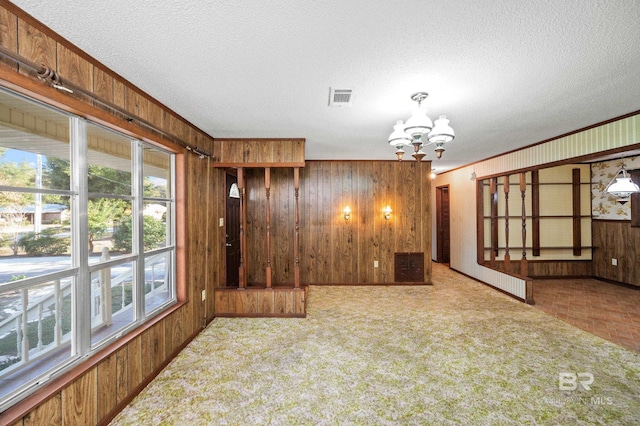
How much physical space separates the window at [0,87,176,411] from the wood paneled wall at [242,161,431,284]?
3292mm

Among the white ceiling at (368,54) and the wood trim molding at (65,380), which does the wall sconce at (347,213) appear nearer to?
the white ceiling at (368,54)

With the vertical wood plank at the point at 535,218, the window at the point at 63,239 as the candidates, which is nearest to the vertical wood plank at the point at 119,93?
the window at the point at 63,239

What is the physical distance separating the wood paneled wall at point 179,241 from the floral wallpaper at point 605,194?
772 cm

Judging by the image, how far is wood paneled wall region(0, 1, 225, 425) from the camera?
143cm

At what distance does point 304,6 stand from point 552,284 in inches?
269

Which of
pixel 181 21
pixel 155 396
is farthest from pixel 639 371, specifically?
pixel 181 21

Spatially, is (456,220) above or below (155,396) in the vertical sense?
above

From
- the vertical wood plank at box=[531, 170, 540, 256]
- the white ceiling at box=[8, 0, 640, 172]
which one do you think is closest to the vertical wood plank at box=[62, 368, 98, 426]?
the white ceiling at box=[8, 0, 640, 172]

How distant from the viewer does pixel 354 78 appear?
2.08 meters

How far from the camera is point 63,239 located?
1.76 m

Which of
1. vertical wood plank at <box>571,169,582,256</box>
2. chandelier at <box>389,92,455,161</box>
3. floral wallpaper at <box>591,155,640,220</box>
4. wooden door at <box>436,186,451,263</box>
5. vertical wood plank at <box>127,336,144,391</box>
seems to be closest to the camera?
vertical wood plank at <box>127,336,144,391</box>

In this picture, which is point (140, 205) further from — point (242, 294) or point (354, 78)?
point (354, 78)

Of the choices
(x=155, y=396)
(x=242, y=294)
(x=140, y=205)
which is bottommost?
(x=155, y=396)

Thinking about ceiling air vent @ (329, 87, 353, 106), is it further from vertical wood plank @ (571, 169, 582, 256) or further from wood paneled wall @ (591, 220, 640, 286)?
wood paneled wall @ (591, 220, 640, 286)
